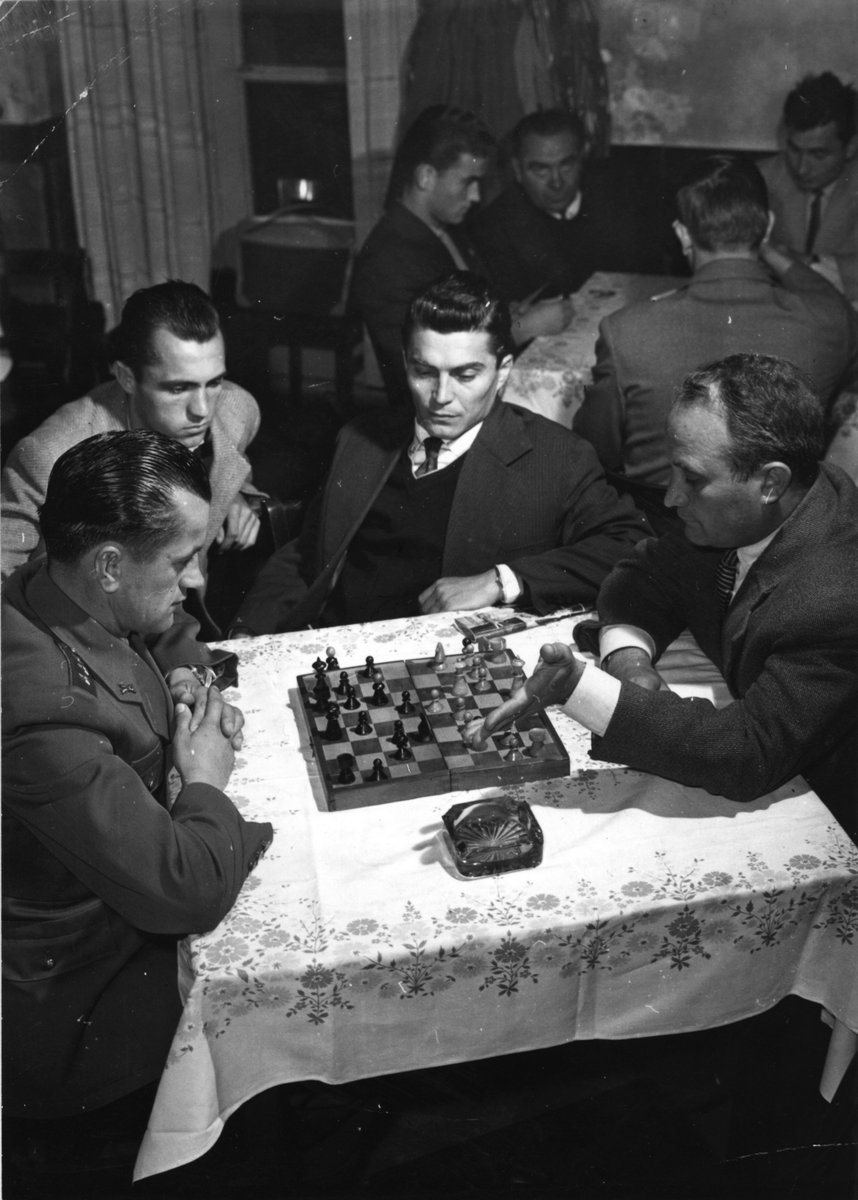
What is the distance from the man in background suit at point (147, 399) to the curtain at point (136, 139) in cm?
8

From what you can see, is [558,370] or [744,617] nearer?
[744,617]

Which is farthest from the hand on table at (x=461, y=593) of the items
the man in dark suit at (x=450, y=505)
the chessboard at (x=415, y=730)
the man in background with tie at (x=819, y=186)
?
the man in background with tie at (x=819, y=186)

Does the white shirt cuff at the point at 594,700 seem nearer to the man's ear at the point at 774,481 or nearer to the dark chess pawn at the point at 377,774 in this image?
the dark chess pawn at the point at 377,774

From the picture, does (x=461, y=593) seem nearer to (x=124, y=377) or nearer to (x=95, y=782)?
(x=124, y=377)

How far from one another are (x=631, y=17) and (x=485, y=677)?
1908 millimetres

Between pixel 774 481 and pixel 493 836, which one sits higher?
pixel 774 481

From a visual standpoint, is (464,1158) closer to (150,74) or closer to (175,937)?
(175,937)

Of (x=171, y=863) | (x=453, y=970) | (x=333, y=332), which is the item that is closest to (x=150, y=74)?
(x=333, y=332)

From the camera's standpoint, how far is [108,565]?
201cm

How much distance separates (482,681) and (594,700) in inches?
10.8

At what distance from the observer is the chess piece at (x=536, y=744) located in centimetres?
214

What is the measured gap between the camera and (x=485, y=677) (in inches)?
92.4

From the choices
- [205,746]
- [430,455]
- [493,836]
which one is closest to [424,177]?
[430,455]

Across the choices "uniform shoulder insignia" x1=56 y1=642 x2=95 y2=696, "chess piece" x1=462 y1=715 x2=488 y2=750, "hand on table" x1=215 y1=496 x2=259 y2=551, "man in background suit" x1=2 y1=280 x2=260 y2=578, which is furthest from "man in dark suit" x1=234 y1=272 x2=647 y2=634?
"uniform shoulder insignia" x1=56 y1=642 x2=95 y2=696
